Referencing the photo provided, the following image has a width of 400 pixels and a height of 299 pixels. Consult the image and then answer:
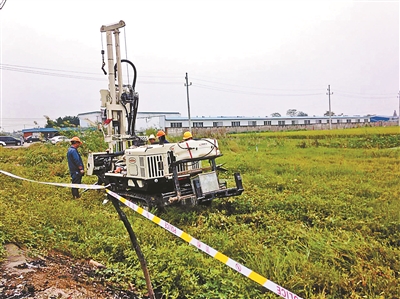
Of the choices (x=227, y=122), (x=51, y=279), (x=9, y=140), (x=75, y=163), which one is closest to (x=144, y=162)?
(x=75, y=163)

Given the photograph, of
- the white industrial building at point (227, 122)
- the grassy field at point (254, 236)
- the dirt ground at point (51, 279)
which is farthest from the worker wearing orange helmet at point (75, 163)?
the white industrial building at point (227, 122)

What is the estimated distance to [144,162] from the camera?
6.05 m

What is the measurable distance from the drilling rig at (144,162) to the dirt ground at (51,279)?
2327 mm

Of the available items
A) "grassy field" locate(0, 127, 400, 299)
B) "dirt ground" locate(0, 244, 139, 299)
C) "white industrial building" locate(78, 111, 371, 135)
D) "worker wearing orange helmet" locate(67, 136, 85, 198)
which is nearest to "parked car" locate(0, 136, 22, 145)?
"white industrial building" locate(78, 111, 371, 135)

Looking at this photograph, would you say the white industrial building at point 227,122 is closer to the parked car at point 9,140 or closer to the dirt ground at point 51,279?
the parked car at point 9,140

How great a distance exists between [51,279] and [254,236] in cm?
267

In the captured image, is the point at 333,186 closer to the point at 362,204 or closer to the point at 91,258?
the point at 362,204

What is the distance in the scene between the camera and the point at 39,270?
3.38 metres

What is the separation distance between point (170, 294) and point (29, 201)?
13.8ft

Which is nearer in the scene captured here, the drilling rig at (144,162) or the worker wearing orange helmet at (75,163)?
the drilling rig at (144,162)

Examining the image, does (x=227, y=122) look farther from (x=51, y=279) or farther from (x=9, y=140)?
(x=51, y=279)

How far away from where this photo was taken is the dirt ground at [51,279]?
295 cm

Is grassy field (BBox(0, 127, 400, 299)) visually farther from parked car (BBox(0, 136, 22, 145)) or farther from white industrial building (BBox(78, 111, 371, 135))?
white industrial building (BBox(78, 111, 371, 135))

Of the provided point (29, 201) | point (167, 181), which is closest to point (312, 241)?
point (167, 181)
